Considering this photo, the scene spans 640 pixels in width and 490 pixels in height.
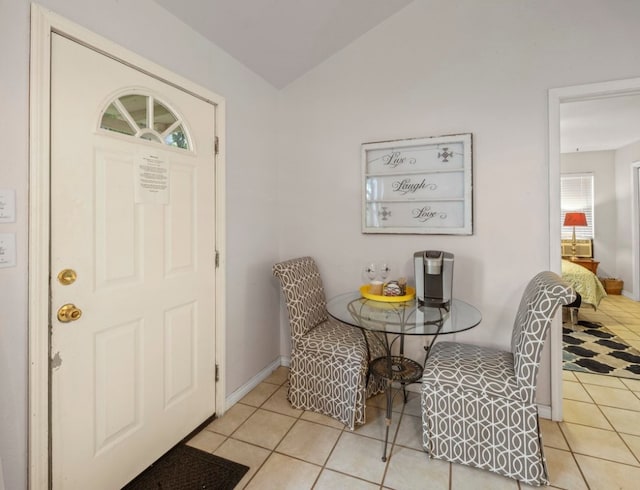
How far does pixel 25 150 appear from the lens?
1.27 metres

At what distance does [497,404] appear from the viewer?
1709 millimetres

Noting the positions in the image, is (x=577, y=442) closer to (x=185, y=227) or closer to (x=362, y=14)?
(x=185, y=227)

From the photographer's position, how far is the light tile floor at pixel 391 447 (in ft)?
5.54

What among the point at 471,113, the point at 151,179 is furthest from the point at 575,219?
the point at 151,179

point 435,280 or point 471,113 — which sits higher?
point 471,113

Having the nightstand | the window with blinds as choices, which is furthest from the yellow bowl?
the window with blinds

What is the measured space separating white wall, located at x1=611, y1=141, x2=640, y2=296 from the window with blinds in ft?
1.18

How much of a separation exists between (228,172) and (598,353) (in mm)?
3599

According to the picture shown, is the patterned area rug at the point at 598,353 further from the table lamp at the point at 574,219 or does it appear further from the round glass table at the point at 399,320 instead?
the table lamp at the point at 574,219

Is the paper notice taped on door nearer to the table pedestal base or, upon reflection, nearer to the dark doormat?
the dark doormat

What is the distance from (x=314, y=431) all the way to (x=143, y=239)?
1.48 metres

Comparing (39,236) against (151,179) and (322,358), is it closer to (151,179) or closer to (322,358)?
(151,179)

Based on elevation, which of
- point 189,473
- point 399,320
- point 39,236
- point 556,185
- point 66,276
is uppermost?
point 556,185

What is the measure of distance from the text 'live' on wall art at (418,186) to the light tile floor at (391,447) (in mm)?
1271
